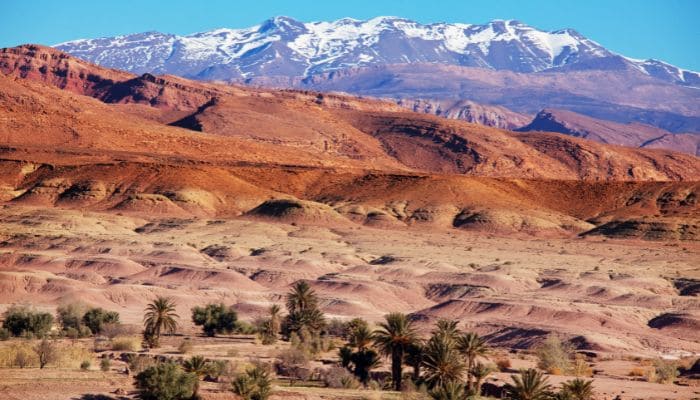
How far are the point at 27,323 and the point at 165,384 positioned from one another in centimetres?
2334

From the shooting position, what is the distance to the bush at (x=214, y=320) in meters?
66.5

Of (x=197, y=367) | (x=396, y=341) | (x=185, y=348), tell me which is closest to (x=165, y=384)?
(x=197, y=367)

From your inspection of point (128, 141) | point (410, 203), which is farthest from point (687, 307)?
point (128, 141)

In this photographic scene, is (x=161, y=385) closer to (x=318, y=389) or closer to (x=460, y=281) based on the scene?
(x=318, y=389)

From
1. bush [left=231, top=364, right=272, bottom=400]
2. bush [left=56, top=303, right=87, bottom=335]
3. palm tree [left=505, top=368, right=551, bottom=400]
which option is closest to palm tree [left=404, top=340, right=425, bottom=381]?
palm tree [left=505, top=368, right=551, bottom=400]

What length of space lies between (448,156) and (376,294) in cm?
10953

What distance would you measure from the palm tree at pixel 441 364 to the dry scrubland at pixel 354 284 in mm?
1814

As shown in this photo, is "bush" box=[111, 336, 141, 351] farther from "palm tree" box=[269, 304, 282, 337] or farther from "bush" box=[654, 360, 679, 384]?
"bush" box=[654, 360, 679, 384]

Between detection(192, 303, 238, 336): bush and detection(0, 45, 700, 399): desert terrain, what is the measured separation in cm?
138

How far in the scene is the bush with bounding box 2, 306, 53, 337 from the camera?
58812mm

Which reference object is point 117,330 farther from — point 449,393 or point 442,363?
point 449,393

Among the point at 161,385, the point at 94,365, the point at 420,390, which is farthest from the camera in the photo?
the point at 94,365

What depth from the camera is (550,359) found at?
52281 millimetres

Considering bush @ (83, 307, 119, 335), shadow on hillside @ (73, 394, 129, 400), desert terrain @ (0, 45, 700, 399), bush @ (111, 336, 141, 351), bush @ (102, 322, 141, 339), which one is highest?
desert terrain @ (0, 45, 700, 399)
